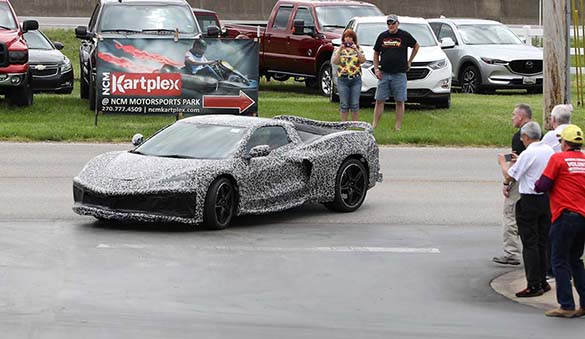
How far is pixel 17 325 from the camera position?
34.2 ft

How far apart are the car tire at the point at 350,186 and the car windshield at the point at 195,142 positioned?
1330 mm

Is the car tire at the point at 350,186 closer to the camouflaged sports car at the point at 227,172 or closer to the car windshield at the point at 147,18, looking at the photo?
the camouflaged sports car at the point at 227,172

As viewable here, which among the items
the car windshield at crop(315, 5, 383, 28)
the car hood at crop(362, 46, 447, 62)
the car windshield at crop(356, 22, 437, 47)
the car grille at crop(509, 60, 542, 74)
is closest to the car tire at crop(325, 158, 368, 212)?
the car hood at crop(362, 46, 447, 62)

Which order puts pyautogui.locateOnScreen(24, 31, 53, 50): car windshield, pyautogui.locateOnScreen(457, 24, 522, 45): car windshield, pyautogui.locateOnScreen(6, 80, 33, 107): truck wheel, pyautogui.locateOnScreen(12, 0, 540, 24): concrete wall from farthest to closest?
pyautogui.locateOnScreen(12, 0, 540, 24): concrete wall < pyautogui.locateOnScreen(457, 24, 522, 45): car windshield < pyautogui.locateOnScreen(24, 31, 53, 50): car windshield < pyautogui.locateOnScreen(6, 80, 33, 107): truck wheel

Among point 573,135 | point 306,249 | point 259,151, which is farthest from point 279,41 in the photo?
point 573,135

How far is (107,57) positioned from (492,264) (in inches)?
475

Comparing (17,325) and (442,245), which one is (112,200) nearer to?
(442,245)

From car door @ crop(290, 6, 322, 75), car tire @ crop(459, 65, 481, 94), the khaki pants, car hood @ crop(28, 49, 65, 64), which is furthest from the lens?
car tire @ crop(459, 65, 481, 94)

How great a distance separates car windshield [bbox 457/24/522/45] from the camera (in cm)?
3306

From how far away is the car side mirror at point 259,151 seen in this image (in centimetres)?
1535

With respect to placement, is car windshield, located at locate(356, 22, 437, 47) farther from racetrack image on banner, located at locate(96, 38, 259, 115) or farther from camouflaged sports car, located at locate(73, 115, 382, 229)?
camouflaged sports car, located at locate(73, 115, 382, 229)

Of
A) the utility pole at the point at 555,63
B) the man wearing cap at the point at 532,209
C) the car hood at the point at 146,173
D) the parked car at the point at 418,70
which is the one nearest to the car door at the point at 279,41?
the parked car at the point at 418,70

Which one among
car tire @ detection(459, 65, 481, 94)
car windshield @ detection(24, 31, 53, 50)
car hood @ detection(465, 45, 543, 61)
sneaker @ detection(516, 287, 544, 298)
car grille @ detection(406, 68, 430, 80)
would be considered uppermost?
car windshield @ detection(24, 31, 53, 50)

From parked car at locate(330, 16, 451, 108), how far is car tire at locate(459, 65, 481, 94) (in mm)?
3365
